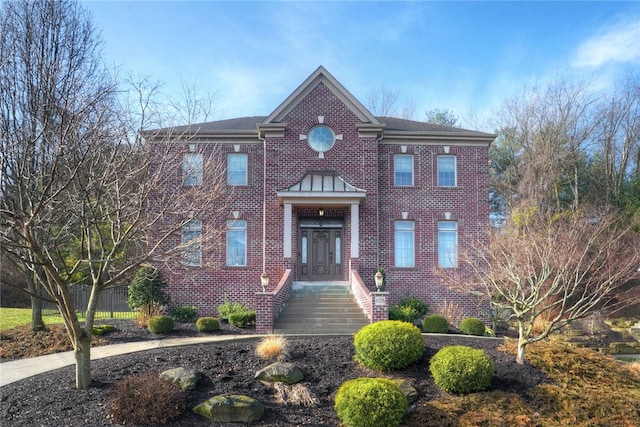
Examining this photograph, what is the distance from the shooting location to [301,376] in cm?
885

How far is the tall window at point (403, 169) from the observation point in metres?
19.3

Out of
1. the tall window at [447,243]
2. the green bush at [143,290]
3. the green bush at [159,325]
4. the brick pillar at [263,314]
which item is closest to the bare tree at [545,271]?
the tall window at [447,243]

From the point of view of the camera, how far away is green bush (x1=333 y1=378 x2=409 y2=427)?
7230 mm

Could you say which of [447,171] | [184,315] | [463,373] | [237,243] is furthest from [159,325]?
[447,171]

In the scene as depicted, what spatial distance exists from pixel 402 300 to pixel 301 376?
979cm

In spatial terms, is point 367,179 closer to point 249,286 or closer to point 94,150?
point 249,286

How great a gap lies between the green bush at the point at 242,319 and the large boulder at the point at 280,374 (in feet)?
20.0

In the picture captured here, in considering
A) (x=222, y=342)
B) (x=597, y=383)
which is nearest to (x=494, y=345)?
(x=597, y=383)

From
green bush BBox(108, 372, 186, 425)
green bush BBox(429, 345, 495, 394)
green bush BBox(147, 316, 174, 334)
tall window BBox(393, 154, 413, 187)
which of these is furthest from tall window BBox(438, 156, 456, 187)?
green bush BBox(108, 372, 186, 425)

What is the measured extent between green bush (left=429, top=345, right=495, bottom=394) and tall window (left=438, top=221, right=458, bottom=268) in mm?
10460

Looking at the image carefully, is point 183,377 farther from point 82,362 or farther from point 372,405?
point 372,405

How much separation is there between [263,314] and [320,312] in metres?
2.14

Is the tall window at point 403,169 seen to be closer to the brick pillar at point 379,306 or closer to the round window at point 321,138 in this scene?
the round window at point 321,138

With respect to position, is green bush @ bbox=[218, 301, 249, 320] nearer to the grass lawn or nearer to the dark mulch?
the grass lawn
